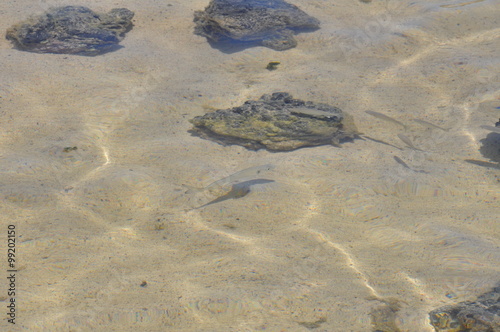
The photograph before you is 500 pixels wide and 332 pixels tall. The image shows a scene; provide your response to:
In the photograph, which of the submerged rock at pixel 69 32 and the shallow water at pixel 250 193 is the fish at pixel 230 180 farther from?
the submerged rock at pixel 69 32

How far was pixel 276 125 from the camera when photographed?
3781 mm

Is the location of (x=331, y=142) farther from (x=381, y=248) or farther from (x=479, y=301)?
(x=479, y=301)

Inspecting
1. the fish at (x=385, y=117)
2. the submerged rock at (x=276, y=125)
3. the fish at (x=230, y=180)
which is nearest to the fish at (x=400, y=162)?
the submerged rock at (x=276, y=125)

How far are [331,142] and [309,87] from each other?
0.95 m

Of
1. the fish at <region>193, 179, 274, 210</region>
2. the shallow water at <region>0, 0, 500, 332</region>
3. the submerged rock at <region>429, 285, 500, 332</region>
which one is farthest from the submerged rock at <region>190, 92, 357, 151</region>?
the submerged rock at <region>429, 285, 500, 332</region>

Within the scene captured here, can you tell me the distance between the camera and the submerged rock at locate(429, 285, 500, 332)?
1945 mm

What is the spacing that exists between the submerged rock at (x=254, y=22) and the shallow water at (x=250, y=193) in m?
0.20

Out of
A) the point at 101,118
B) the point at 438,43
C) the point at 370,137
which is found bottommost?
the point at 101,118

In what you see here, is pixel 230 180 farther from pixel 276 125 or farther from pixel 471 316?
pixel 471 316

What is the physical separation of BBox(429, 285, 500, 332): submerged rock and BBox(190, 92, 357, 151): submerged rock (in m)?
1.78

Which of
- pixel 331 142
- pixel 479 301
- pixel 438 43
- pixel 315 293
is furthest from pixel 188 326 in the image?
pixel 438 43

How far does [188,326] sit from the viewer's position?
2051mm

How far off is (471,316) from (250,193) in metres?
1.47

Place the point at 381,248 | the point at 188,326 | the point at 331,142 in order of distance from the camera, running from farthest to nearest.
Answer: the point at 331,142 → the point at 381,248 → the point at 188,326
